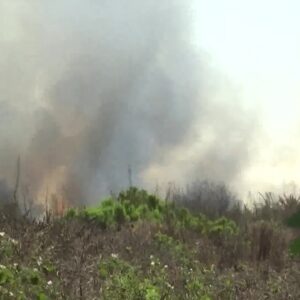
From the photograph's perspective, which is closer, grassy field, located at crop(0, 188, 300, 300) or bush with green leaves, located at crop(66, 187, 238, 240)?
grassy field, located at crop(0, 188, 300, 300)

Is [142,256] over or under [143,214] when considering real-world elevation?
under

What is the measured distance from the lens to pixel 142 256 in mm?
13719

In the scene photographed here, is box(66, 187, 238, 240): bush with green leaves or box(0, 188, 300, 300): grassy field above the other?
box(66, 187, 238, 240): bush with green leaves

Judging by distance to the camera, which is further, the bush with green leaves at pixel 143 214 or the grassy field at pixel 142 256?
the bush with green leaves at pixel 143 214

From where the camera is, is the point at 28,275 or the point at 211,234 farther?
the point at 211,234

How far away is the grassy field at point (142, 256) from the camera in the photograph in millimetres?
9320

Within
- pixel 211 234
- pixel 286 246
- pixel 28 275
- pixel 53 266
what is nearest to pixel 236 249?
pixel 286 246

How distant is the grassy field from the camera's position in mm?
9320

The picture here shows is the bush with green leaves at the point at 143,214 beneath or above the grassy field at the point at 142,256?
above

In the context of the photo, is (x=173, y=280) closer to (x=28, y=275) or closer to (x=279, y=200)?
(x=28, y=275)

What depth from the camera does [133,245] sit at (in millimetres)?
14922

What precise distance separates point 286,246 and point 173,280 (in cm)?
686

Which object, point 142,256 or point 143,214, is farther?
point 143,214

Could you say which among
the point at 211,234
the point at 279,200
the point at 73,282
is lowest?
the point at 73,282
